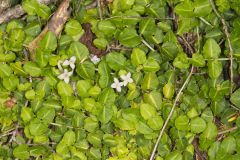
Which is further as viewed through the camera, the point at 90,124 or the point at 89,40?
the point at 89,40

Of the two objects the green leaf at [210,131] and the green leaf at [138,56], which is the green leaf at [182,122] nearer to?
the green leaf at [210,131]

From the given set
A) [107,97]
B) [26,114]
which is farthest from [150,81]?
[26,114]

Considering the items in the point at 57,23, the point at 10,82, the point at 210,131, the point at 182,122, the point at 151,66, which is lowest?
the point at 210,131

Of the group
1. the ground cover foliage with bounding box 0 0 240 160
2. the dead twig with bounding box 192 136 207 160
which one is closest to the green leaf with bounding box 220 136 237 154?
the ground cover foliage with bounding box 0 0 240 160

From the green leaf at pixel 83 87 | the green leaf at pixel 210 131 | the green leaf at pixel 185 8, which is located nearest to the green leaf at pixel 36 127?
the green leaf at pixel 83 87

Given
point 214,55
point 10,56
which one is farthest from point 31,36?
point 214,55

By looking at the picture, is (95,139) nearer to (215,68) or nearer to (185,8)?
(215,68)

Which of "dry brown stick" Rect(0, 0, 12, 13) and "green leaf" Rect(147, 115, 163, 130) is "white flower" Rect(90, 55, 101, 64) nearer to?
"green leaf" Rect(147, 115, 163, 130)
